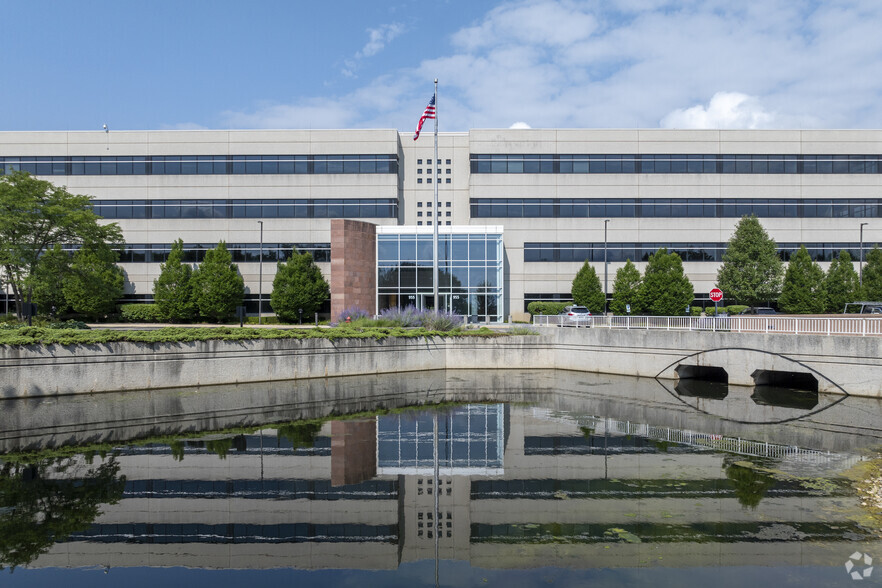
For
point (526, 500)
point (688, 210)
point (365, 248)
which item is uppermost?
point (688, 210)

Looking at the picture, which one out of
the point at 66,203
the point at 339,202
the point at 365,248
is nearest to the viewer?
the point at 66,203

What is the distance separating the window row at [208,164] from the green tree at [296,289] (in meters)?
8.77

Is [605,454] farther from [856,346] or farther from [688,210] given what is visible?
[688,210]

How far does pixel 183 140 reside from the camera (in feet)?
162

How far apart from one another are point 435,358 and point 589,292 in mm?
21217

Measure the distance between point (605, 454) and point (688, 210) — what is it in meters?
41.1

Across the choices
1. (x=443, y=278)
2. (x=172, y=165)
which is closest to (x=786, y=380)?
(x=443, y=278)

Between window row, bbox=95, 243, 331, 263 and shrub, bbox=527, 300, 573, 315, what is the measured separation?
18549mm

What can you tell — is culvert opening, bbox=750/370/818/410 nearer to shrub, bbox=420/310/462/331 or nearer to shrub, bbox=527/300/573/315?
shrub, bbox=420/310/462/331

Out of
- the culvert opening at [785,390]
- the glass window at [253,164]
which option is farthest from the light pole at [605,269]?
the glass window at [253,164]

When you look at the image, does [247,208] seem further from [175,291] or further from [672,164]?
[672,164]

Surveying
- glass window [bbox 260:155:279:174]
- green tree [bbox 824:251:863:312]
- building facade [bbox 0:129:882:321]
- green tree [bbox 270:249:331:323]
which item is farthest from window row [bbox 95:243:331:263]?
green tree [bbox 824:251:863:312]

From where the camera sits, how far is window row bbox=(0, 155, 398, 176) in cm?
4891

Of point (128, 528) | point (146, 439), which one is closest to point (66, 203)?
point (146, 439)
